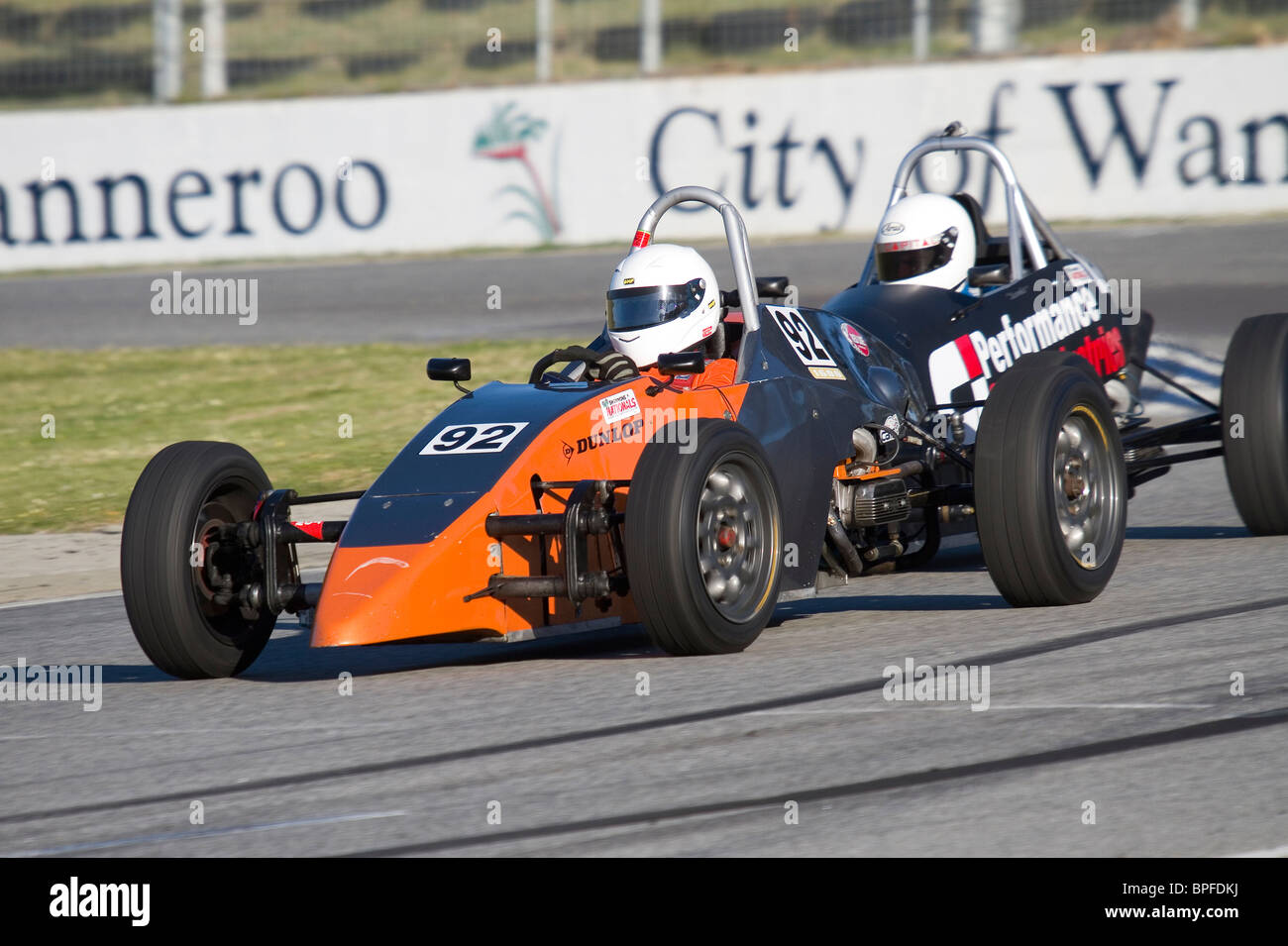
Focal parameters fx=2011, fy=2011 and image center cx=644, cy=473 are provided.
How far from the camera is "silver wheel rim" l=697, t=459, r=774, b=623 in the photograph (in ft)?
22.1

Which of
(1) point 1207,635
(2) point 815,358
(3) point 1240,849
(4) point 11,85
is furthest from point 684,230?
(3) point 1240,849

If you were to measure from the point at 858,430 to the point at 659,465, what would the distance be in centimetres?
168

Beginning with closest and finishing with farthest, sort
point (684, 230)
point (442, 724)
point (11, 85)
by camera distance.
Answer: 1. point (442, 724)
2. point (684, 230)
3. point (11, 85)

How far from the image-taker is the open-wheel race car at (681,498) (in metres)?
6.53

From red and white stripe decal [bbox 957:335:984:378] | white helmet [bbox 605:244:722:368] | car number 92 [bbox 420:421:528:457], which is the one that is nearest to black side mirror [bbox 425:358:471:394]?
car number 92 [bbox 420:421:528:457]

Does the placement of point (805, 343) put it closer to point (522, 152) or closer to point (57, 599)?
point (57, 599)

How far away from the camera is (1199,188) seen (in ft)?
74.1

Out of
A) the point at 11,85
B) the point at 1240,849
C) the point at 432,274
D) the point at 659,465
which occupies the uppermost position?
the point at 11,85

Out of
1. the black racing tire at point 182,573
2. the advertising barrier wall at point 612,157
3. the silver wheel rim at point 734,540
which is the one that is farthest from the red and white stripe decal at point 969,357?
the advertising barrier wall at point 612,157

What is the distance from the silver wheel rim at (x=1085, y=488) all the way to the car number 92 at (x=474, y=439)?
2052 mm

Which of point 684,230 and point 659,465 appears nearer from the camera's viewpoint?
point 659,465

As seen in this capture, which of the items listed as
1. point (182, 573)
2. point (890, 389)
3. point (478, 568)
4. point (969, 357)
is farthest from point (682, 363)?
point (969, 357)

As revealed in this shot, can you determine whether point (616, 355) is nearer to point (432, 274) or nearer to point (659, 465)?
point (659, 465)

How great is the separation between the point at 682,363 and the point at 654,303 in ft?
2.20
